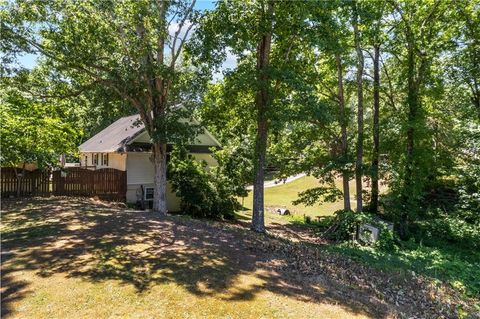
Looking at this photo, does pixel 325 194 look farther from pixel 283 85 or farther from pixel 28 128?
pixel 28 128

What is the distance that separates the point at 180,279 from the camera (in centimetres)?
513

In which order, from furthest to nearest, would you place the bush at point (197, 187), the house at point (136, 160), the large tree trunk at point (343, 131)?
the house at point (136, 160) → the bush at point (197, 187) → the large tree trunk at point (343, 131)

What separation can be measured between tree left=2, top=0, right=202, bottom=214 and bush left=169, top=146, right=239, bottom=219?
463 centimetres

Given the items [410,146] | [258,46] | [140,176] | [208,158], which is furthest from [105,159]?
[410,146]

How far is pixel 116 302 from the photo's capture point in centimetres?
434

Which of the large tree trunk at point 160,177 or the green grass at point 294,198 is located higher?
the large tree trunk at point 160,177

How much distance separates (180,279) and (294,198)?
23.9 m

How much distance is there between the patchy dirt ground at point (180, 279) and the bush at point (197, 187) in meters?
8.10

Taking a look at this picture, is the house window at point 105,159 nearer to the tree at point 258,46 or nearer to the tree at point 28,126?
the tree at point 28,126

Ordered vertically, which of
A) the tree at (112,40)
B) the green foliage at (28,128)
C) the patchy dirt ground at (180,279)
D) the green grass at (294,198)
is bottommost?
the green grass at (294,198)

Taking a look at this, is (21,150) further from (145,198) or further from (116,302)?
(116,302)

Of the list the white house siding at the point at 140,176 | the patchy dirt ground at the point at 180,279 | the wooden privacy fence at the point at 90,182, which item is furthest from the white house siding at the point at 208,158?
the patchy dirt ground at the point at 180,279

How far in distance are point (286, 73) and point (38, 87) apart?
9.07 m

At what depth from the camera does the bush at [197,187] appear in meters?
16.5
